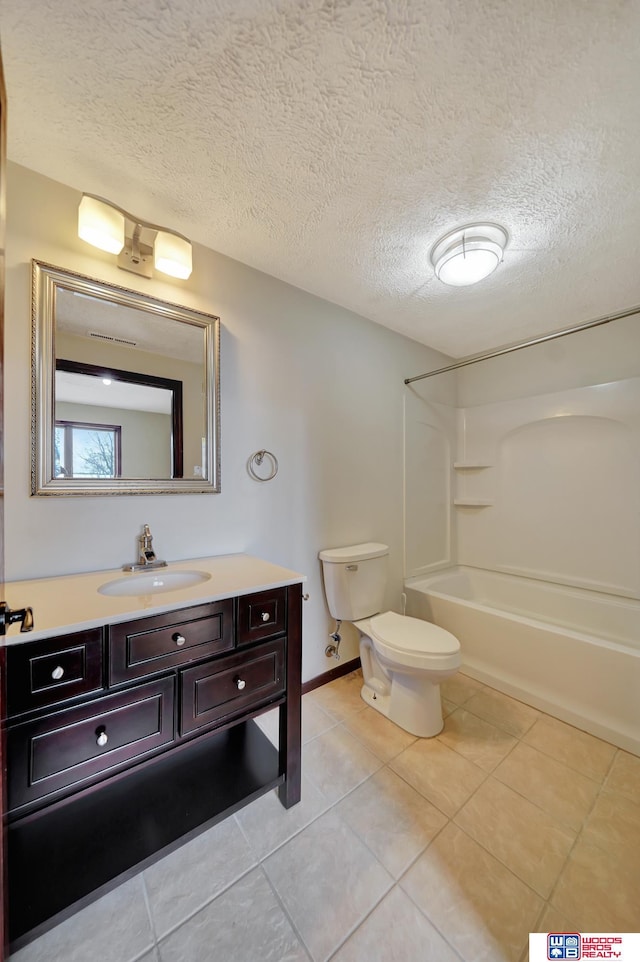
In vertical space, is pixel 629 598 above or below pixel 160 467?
below

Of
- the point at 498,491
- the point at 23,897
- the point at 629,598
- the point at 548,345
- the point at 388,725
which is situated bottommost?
the point at 388,725

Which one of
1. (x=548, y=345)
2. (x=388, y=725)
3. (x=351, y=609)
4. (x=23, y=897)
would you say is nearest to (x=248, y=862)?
(x=23, y=897)

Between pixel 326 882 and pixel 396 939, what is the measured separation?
228 mm

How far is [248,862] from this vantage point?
1091 mm

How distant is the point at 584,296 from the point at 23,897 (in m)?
3.45

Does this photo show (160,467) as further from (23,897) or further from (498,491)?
(498,491)

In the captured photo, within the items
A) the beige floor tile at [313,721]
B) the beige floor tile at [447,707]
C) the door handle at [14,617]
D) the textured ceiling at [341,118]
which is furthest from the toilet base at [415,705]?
the textured ceiling at [341,118]

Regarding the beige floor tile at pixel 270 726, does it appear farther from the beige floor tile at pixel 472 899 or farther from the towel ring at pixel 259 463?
the towel ring at pixel 259 463

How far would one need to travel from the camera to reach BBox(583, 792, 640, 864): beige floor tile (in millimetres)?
1133

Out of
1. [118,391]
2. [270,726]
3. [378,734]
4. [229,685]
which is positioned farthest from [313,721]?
[118,391]

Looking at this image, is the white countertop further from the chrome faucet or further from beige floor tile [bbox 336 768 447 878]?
beige floor tile [bbox 336 768 447 878]

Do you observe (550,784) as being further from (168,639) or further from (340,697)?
(168,639)

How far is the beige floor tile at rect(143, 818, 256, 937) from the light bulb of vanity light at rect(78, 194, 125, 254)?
218 centimetres

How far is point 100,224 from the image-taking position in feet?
4.03
